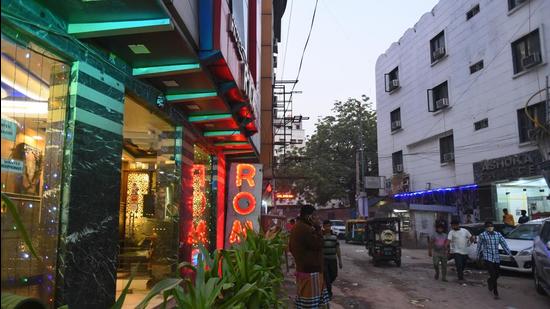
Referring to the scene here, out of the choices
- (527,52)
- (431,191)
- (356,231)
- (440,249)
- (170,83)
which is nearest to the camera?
(170,83)

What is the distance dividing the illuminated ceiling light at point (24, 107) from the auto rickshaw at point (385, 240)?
14.0 m

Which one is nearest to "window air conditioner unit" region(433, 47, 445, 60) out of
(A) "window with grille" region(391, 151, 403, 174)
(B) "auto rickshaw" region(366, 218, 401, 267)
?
(A) "window with grille" region(391, 151, 403, 174)

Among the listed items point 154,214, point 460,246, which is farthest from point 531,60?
point 154,214

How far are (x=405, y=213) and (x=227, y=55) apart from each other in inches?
920

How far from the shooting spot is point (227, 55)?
23.4 ft

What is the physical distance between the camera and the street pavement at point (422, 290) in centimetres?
918

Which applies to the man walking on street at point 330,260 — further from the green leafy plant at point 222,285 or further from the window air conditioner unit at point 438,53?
the window air conditioner unit at point 438,53

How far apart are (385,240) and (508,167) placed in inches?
238

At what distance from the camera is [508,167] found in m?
18.5

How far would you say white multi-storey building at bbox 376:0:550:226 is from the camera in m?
17.8

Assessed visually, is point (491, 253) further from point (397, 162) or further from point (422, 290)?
point (397, 162)

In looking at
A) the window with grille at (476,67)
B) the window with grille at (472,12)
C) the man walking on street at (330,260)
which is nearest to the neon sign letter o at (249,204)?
the man walking on street at (330,260)

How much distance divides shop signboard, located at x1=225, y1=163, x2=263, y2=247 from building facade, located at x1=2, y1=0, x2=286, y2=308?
12.3ft

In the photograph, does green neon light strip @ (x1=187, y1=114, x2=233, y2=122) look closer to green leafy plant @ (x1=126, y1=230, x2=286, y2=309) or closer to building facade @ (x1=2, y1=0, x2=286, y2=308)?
building facade @ (x1=2, y1=0, x2=286, y2=308)
